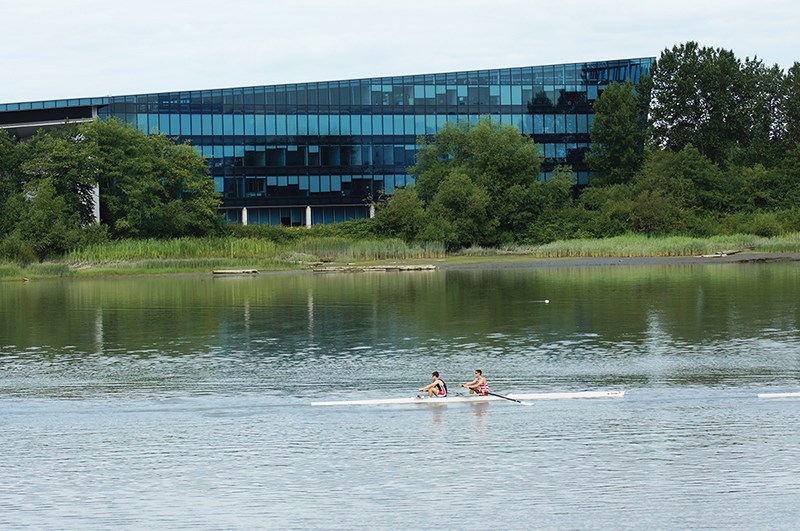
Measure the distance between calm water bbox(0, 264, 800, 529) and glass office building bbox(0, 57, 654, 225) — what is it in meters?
71.7

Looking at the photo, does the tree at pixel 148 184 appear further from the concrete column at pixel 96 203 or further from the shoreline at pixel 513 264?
the shoreline at pixel 513 264

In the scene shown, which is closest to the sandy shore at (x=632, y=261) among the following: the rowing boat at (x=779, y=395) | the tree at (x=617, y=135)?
the tree at (x=617, y=135)

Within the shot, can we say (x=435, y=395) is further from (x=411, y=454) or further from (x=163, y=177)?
(x=163, y=177)

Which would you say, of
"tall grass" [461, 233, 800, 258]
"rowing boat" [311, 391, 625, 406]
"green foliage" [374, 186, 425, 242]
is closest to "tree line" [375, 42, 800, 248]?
"green foliage" [374, 186, 425, 242]

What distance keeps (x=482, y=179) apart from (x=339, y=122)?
75.5 feet

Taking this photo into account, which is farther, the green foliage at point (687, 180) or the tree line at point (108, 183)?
the green foliage at point (687, 180)

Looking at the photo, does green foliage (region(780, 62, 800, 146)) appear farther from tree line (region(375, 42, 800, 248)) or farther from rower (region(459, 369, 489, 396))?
rower (region(459, 369, 489, 396))

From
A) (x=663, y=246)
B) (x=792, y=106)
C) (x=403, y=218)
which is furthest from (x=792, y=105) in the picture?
(x=403, y=218)

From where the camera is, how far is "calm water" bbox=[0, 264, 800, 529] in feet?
79.7

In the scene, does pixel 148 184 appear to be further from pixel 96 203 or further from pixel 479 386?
pixel 479 386

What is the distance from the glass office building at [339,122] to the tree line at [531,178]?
4.78m

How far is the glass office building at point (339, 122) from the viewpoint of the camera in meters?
130

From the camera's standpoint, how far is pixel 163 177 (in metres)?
115

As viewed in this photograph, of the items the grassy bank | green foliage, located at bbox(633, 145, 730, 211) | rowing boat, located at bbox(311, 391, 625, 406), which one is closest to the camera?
rowing boat, located at bbox(311, 391, 625, 406)
